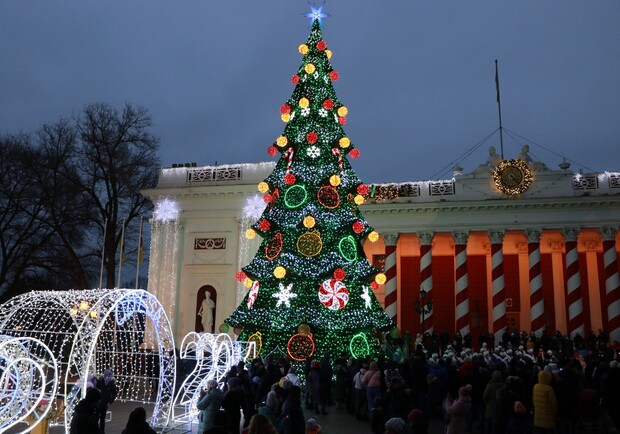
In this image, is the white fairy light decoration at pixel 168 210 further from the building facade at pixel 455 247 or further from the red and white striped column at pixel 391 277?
the red and white striped column at pixel 391 277

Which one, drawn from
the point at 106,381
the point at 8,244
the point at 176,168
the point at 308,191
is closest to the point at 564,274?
the point at 308,191

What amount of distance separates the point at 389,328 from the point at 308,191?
5.29 m

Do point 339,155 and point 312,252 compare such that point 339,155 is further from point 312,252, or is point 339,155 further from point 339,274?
point 339,274

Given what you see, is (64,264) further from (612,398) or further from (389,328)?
(612,398)

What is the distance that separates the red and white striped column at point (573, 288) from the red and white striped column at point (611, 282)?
1242mm

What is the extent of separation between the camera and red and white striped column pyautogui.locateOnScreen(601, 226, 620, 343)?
1067 inches

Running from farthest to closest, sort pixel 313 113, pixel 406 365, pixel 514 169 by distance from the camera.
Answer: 1. pixel 514 169
2. pixel 313 113
3. pixel 406 365

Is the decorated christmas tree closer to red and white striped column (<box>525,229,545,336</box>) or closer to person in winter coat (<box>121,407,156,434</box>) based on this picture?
person in winter coat (<box>121,407,156,434</box>)

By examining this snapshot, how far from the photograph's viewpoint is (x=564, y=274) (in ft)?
101

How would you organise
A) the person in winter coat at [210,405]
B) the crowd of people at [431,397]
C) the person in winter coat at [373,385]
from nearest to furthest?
the crowd of people at [431,397]
the person in winter coat at [210,405]
the person in winter coat at [373,385]

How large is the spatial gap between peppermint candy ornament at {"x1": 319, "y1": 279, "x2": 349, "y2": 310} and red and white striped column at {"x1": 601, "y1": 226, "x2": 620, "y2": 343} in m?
16.2

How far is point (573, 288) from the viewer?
28094 mm

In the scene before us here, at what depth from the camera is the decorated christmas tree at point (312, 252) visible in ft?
58.8

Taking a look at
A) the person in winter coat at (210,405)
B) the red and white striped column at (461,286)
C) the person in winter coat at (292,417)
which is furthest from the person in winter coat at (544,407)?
the red and white striped column at (461,286)
